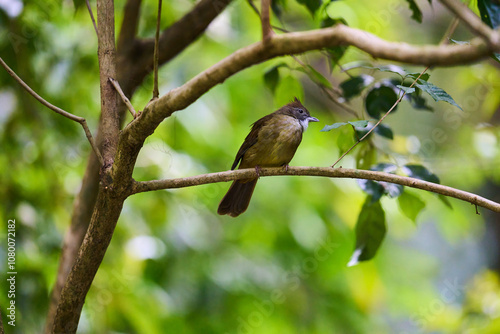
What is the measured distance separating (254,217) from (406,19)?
462 cm

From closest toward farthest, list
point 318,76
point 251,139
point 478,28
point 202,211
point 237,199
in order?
point 478,28 → point 318,76 → point 237,199 → point 251,139 → point 202,211

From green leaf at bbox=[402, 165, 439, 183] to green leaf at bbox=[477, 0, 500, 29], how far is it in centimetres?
64

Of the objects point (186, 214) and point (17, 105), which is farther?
point (186, 214)

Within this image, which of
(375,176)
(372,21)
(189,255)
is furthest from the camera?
(372,21)

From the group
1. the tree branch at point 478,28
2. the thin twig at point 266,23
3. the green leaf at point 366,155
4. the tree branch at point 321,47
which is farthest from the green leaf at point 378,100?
the tree branch at point 478,28

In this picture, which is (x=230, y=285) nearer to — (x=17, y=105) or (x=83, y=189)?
(x=83, y=189)

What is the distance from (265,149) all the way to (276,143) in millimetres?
79

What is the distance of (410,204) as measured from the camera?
237 centimetres

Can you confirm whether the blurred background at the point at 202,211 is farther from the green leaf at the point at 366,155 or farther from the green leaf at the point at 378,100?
the green leaf at the point at 366,155

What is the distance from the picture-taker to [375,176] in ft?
5.93

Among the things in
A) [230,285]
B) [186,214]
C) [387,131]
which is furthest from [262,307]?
[387,131]

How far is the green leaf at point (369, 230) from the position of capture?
2.35m

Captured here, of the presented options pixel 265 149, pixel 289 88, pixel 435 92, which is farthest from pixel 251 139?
pixel 435 92

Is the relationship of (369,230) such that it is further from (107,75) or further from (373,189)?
(107,75)
